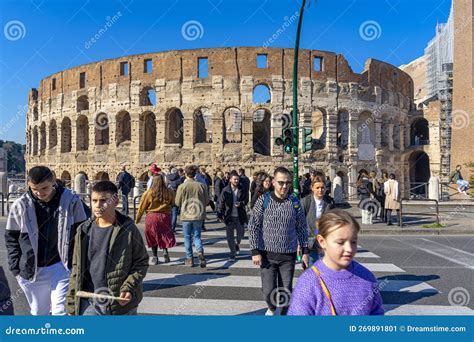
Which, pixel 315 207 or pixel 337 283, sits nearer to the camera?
pixel 337 283

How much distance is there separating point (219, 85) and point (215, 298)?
21557mm

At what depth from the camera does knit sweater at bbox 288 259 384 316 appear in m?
2.35

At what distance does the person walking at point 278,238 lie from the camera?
4.38 meters

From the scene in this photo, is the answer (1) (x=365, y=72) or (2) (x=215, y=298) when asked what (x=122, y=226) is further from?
(1) (x=365, y=72)

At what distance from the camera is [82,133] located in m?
30.4

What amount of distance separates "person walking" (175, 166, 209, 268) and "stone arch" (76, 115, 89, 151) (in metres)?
25.0

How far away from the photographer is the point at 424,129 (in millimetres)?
36875

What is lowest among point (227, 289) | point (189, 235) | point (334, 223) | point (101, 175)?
point (227, 289)

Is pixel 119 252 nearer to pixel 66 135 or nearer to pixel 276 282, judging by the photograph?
pixel 276 282

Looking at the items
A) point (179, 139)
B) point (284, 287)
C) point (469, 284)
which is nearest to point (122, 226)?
point (284, 287)

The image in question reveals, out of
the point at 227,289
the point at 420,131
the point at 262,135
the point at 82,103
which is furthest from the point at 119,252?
the point at 420,131

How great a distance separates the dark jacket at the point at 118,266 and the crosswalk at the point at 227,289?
1.89 meters

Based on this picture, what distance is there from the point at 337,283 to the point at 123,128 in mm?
28422

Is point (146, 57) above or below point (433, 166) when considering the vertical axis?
above
